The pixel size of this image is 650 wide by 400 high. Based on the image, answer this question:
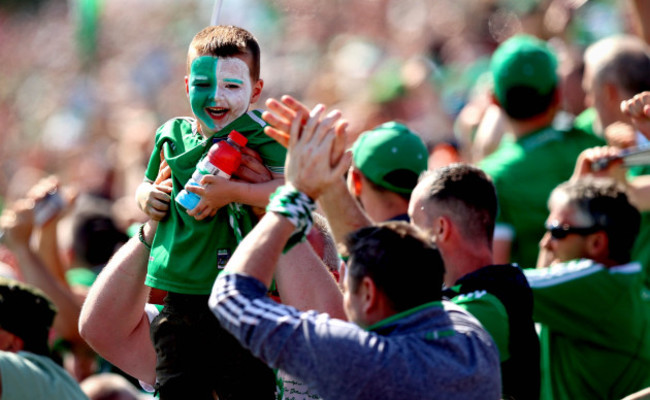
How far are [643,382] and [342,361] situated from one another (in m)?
2.13

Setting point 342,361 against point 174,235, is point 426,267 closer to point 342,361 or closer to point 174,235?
point 342,361

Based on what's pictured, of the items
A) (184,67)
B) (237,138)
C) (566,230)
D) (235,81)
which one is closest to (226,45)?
(235,81)

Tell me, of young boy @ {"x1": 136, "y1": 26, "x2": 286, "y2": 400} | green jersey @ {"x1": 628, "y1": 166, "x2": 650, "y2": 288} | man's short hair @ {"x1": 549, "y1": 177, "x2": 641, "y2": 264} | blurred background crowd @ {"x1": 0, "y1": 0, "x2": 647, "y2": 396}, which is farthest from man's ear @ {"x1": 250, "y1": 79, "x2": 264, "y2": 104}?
green jersey @ {"x1": 628, "y1": 166, "x2": 650, "y2": 288}

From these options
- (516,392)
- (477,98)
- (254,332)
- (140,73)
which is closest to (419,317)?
(254,332)

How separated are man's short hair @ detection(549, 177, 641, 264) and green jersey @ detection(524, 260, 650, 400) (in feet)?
0.32

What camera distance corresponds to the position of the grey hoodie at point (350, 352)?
105 inches

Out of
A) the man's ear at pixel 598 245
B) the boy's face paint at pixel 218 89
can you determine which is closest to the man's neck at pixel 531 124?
the man's ear at pixel 598 245

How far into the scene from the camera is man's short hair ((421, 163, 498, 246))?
12.1 ft

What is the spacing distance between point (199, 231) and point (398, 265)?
0.77 metres

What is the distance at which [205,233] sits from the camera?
3.33 meters

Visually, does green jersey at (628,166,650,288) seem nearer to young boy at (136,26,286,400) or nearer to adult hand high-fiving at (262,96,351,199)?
young boy at (136,26,286,400)

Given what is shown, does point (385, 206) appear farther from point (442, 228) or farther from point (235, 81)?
point (235, 81)

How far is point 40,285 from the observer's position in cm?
568

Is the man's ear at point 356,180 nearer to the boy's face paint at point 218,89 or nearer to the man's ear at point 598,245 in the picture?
the man's ear at point 598,245
